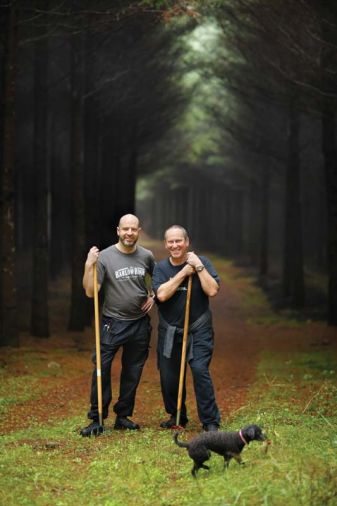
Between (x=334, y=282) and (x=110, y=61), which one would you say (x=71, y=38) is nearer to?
(x=110, y=61)

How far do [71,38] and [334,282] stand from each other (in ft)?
27.5

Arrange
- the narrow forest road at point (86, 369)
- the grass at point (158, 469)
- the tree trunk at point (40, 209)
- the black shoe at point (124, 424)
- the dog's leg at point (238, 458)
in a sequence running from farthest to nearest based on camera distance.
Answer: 1. the tree trunk at point (40, 209)
2. the narrow forest road at point (86, 369)
3. the black shoe at point (124, 424)
4. the dog's leg at point (238, 458)
5. the grass at point (158, 469)

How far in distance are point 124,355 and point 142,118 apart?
2056cm

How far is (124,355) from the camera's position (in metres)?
8.52

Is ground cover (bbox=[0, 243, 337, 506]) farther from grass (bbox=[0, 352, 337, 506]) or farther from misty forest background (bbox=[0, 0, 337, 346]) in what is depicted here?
misty forest background (bbox=[0, 0, 337, 346])

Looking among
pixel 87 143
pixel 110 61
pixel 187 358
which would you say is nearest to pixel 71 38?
pixel 110 61

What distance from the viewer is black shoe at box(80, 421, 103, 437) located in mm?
8109

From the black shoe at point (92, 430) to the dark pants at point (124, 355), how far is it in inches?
4.3

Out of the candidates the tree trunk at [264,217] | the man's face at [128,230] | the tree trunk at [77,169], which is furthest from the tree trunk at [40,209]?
the tree trunk at [264,217]

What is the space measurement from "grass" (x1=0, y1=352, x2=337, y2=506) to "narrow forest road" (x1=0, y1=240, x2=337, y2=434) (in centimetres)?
92

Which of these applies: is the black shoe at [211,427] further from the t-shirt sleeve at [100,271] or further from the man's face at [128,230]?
the man's face at [128,230]

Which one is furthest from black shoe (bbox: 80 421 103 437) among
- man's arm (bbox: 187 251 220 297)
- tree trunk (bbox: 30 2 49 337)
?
tree trunk (bbox: 30 2 49 337)

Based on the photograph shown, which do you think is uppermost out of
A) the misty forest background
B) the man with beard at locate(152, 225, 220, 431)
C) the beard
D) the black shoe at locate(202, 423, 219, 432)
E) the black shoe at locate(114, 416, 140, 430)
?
the misty forest background

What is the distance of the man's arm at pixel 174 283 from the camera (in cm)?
795
